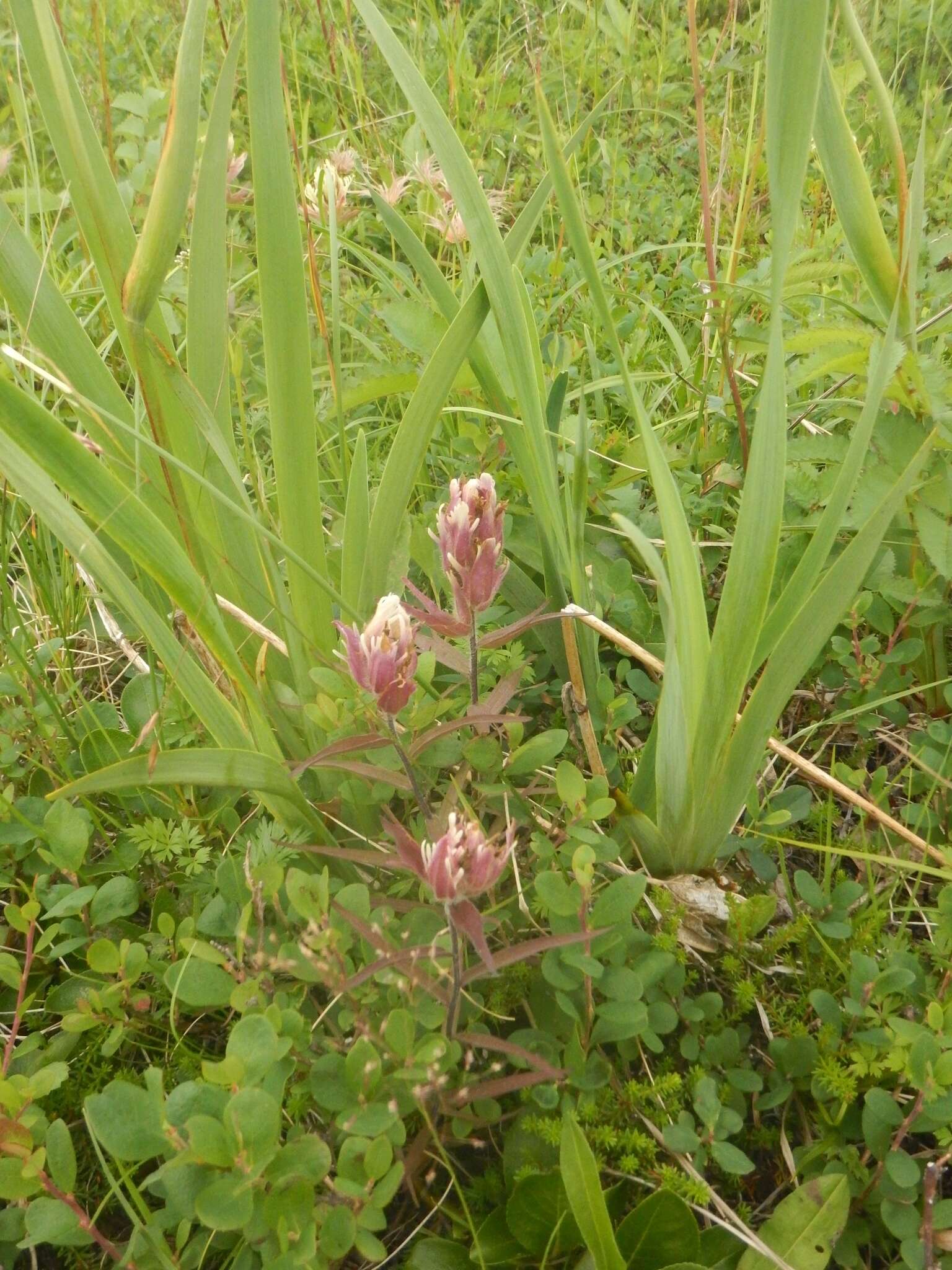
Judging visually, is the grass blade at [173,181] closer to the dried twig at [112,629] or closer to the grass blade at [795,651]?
the dried twig at [112,629]

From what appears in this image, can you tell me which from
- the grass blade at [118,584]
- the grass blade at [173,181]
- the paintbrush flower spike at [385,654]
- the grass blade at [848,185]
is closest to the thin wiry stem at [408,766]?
the paintbrush flower spike at [385,654]

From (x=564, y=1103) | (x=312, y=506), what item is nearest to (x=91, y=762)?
(x=312, y=506)

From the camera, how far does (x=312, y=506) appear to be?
3.24 ft

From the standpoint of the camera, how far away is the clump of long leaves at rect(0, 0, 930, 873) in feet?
2.64

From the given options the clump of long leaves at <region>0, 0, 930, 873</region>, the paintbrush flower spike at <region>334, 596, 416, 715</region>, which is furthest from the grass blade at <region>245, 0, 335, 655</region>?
the paintbrush flower spike at <region>334, 596, 416, 715</region>

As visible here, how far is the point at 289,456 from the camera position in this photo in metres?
0.96

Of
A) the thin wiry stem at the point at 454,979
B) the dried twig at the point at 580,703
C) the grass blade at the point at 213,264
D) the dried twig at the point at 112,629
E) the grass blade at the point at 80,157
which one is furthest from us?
the dried twig at the point at 112,629

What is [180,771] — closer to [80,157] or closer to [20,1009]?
[20,1009]

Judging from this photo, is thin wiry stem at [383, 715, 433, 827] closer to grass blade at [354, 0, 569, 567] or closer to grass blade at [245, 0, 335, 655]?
grass blade at [245, 0, 335, 655]

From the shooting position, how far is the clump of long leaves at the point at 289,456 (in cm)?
80

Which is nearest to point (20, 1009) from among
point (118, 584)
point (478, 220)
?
point (118, 584)

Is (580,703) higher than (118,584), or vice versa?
(118,584)

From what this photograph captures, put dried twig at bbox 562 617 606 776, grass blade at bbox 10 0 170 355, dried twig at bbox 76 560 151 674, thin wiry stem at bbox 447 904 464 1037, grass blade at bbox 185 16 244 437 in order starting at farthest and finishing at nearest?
1. dried twig at bbox 76 560 151 674
2. dried twig at bbox 562 617 606 776
3. grass blade at bbox 185 16 244 437
4. grass blade at bbox 10 0 170 355
5. thin wiry stem at bbox 447 904 464 1037

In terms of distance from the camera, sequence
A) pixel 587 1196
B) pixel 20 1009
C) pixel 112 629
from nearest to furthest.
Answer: pixel 587 1196 → pixel 20 1009 → pixel 112 629
